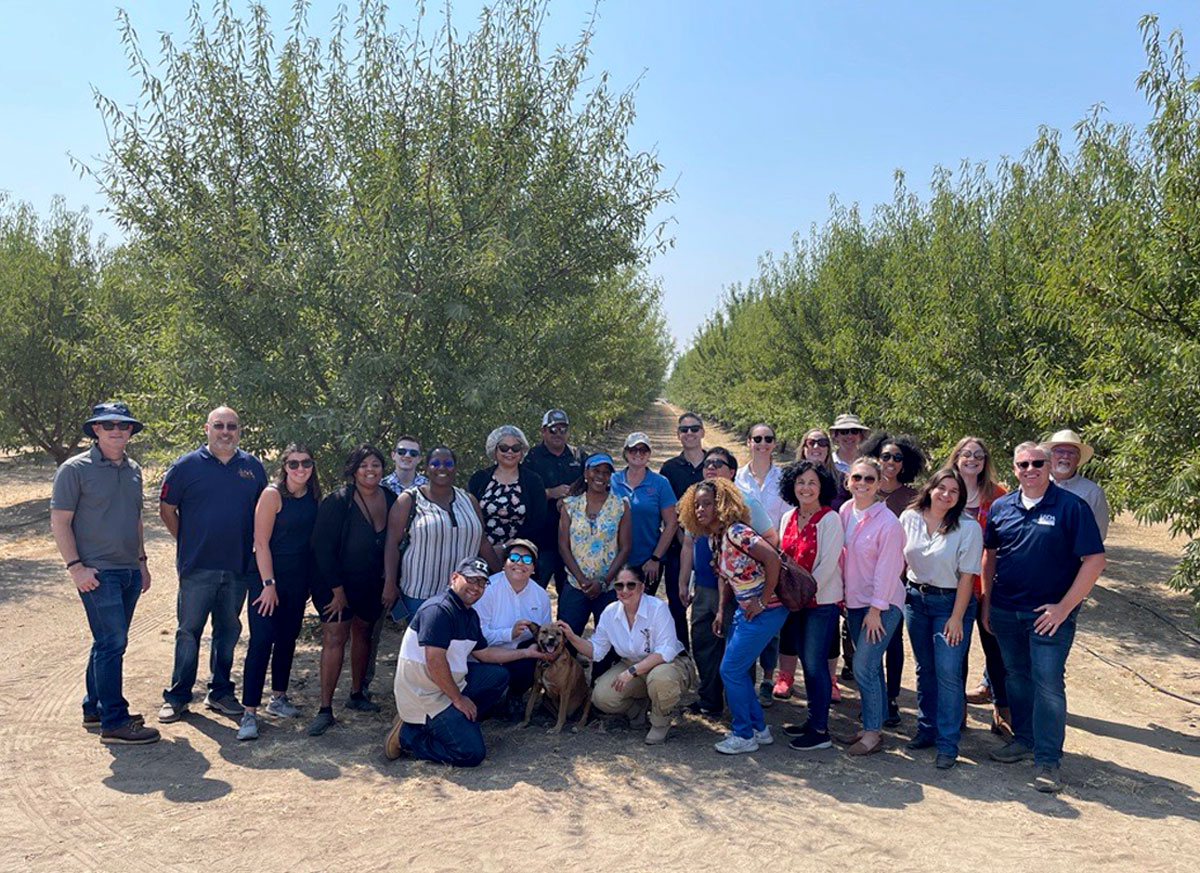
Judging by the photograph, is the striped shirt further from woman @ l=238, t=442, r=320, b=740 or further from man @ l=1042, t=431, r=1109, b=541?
man @ l=1042, t=431, r=1109, b=541

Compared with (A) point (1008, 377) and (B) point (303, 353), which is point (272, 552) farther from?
(A) point (1008, 377)

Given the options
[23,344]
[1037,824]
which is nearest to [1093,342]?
[1037,824]

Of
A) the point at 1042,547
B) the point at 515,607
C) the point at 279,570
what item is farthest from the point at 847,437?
the point at 279,570

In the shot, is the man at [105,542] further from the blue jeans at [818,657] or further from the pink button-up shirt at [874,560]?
the pink button-up shirt at [874,560]

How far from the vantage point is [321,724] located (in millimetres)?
5973

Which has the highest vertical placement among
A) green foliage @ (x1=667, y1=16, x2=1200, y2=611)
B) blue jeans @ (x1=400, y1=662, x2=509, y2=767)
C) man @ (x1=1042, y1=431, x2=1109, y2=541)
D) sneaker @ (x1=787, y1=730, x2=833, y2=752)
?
green foliage @ (x1=667, y1=16, x2=1200, y2=611)

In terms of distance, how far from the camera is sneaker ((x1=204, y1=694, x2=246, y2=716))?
6.14 metres

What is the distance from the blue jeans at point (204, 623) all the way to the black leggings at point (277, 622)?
194 millimetres

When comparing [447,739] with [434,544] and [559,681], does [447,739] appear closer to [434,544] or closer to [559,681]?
[559,681]

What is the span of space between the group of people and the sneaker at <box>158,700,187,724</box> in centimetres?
2

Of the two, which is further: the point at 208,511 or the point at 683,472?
the point at 683,472

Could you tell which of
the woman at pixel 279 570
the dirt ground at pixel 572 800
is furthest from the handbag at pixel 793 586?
the woman at pixel 279 570

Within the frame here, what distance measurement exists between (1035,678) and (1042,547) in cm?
84

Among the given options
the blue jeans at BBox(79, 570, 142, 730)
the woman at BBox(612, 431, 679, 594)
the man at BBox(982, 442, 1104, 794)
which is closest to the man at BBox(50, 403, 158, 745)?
the blue jeans at BBox(79, 570, 142, 730)
